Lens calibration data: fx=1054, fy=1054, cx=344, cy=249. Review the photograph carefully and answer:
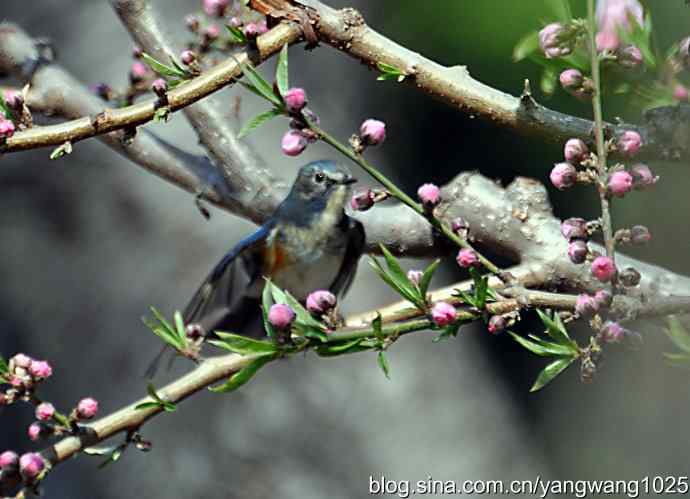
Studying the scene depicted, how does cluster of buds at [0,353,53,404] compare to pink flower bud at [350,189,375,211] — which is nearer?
pink flower bud at [350,189,375,211]

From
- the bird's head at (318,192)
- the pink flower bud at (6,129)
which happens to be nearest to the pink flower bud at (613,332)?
A: the pink flower bud at (6,129)

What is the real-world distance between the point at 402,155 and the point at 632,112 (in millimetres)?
2164

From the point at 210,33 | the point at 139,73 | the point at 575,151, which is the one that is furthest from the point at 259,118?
the point at 139,73

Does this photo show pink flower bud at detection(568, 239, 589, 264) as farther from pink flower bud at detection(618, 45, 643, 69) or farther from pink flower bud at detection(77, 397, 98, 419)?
pink flower bud at detection(77, 397, 98, 419)

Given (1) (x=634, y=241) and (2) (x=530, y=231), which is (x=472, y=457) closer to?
(2) (x=530, y=231)

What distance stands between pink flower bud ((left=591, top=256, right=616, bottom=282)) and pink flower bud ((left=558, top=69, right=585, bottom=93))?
0.55 feet

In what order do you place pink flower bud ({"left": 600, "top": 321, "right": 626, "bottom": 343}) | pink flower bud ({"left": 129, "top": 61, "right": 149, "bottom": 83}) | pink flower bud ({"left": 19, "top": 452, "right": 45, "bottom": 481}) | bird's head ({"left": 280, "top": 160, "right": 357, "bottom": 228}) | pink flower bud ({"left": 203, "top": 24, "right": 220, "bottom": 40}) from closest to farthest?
1. pink flower bud ({"left": 600, "top": 321, "right": 626, "bottom": 343})
2. pink flower bud ({"left": 19, "top": 452, "right": 45, "bottom": 481})
3. pink flower bud ({"left": 203, "top": 24, "right": 220, "bottom": 40})
4. pink flower bud ({"left": 129, "top": 61, "right": 149, "bottom": 83})
5. bird's head ({"left": 280, "top": 160, "right": 357, "bottom": 228})

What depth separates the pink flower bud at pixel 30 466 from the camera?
0.93 meters

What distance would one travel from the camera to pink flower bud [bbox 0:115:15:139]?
0.80 metres

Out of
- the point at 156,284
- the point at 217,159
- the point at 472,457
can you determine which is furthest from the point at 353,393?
the point at 217,159

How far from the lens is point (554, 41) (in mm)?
816

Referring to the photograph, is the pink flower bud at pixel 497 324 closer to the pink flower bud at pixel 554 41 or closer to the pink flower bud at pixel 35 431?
the pink flower bud at pixel 554 41

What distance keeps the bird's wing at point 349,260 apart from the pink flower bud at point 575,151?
3.19ft

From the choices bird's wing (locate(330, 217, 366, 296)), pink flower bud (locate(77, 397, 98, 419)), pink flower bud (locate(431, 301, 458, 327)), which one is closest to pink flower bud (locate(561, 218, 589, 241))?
pink flower bud (locate(431, 301, 458, 327))
